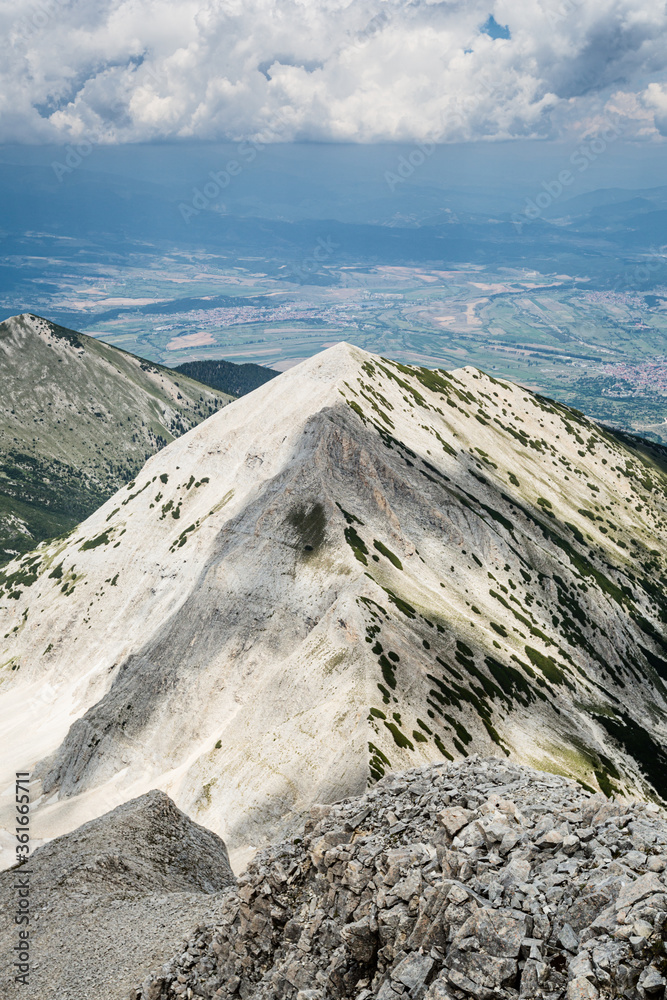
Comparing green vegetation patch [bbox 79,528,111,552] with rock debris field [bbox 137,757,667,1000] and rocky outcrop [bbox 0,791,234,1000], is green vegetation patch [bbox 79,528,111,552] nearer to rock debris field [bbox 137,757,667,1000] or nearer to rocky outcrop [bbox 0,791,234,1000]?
rocky outcrop [bbox 0,791,234,1000]

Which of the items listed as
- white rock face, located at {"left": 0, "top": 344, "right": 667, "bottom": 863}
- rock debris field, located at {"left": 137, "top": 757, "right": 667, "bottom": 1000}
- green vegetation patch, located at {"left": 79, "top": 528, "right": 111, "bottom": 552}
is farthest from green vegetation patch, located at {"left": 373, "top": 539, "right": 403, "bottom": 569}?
green vegetation patch, located at {"left": 79, "top": 528, "right": 111, "bottom": 552}

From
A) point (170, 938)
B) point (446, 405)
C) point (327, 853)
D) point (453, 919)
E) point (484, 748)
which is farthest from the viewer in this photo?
point (446, 405)

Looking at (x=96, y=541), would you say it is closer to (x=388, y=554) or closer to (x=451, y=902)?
(x=388, y=554)

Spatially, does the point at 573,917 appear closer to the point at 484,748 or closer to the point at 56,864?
the point at 56,864

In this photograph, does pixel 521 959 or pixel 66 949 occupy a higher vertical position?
pixel 521 959

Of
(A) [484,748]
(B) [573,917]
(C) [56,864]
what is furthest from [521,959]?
(A) [484,748]

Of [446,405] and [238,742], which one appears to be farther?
[446,405]

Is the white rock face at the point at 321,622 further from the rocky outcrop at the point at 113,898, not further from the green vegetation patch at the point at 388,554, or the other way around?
the rocky outcrop at the point at 113,898
